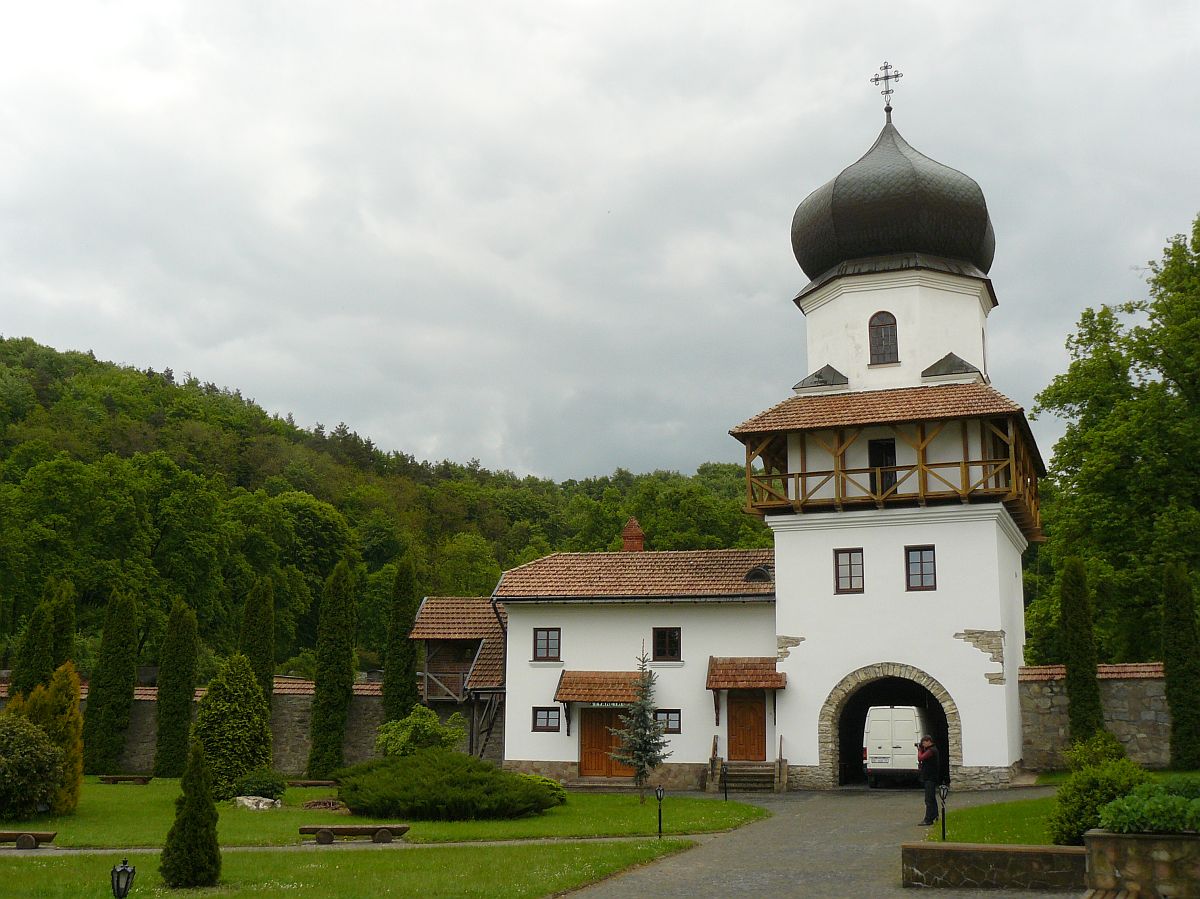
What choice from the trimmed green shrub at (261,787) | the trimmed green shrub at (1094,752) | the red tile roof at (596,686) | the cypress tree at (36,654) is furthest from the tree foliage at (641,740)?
the cypress tree at (36,654)

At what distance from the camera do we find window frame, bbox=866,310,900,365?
29.1 metres

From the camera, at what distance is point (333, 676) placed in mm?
30922

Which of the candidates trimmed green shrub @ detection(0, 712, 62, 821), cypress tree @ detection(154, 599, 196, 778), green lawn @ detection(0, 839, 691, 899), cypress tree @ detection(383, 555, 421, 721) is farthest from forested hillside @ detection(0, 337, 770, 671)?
green lawn @ detection(0, 839, 691, 899)

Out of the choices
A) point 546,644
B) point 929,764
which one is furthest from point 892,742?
point 929,764

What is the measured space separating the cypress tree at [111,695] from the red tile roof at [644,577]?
11018 millimetres

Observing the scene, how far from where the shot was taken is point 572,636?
95.0 feet

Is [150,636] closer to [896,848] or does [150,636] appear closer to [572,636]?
[572,636]

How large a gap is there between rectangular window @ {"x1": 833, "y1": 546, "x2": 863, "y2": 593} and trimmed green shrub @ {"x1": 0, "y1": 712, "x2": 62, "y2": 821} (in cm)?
1642

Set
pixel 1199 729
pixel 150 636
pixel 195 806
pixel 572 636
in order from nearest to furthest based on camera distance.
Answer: pixel 195 806, pixel 1199 729, pixel 572 636, pixel 150 636

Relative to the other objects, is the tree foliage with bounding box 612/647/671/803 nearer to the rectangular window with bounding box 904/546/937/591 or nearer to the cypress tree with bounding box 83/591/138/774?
the rectangular window with bounding box 904/546/937/591

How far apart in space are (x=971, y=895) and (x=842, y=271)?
1985 cm

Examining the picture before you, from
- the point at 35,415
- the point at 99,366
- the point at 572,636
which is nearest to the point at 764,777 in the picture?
the point at 572,636

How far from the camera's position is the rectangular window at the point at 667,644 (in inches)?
1117

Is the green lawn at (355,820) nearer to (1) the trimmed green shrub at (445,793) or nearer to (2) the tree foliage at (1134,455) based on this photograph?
(1) the trimmed green shrub at (445,793)
